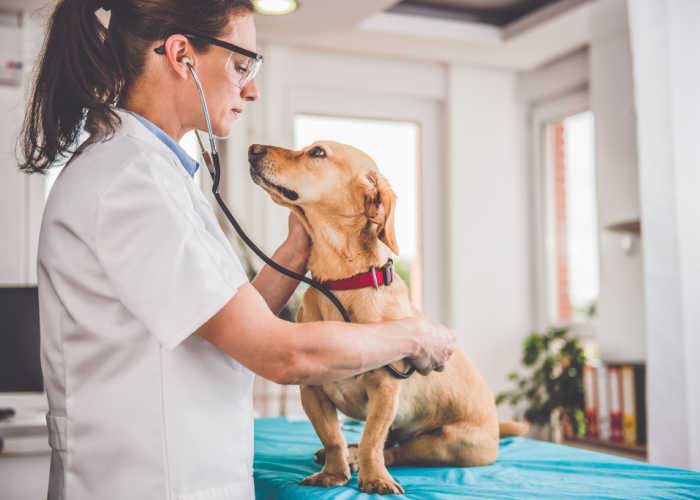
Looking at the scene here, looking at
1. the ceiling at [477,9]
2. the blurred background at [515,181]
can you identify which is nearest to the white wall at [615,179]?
the blurred background at [515,181]

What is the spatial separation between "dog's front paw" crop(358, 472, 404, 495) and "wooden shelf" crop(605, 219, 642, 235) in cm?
257

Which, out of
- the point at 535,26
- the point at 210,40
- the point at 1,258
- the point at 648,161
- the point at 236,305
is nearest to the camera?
the point at 236,305

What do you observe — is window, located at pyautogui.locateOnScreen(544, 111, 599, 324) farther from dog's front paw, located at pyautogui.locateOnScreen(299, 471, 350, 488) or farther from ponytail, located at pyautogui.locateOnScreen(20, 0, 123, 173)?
ponytail, located at pyautogui.locateOnScreen(20, 0, 123, 173)

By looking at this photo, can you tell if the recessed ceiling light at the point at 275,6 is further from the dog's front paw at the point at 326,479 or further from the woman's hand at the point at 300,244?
the dog's front paw at the point at 326,479

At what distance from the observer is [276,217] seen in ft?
13.5

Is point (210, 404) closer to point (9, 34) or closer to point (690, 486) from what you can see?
point (690, 486)

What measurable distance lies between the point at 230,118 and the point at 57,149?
0.89ft

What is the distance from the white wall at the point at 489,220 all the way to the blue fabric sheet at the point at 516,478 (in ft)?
9.60

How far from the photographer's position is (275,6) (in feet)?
11.1

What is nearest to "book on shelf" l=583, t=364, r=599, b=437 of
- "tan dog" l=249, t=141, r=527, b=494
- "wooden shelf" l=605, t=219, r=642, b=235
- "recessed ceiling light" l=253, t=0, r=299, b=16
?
"wooden shelf" l=605, t=219, r=642, b=235

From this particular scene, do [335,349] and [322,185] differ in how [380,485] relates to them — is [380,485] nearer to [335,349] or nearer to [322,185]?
[335,349]

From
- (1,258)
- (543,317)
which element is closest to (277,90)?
(1,258)

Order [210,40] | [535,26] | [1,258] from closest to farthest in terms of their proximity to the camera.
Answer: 1. [210,40]
2. [1,258]
3. [535,26]

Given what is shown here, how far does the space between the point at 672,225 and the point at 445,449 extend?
53.4 inches
